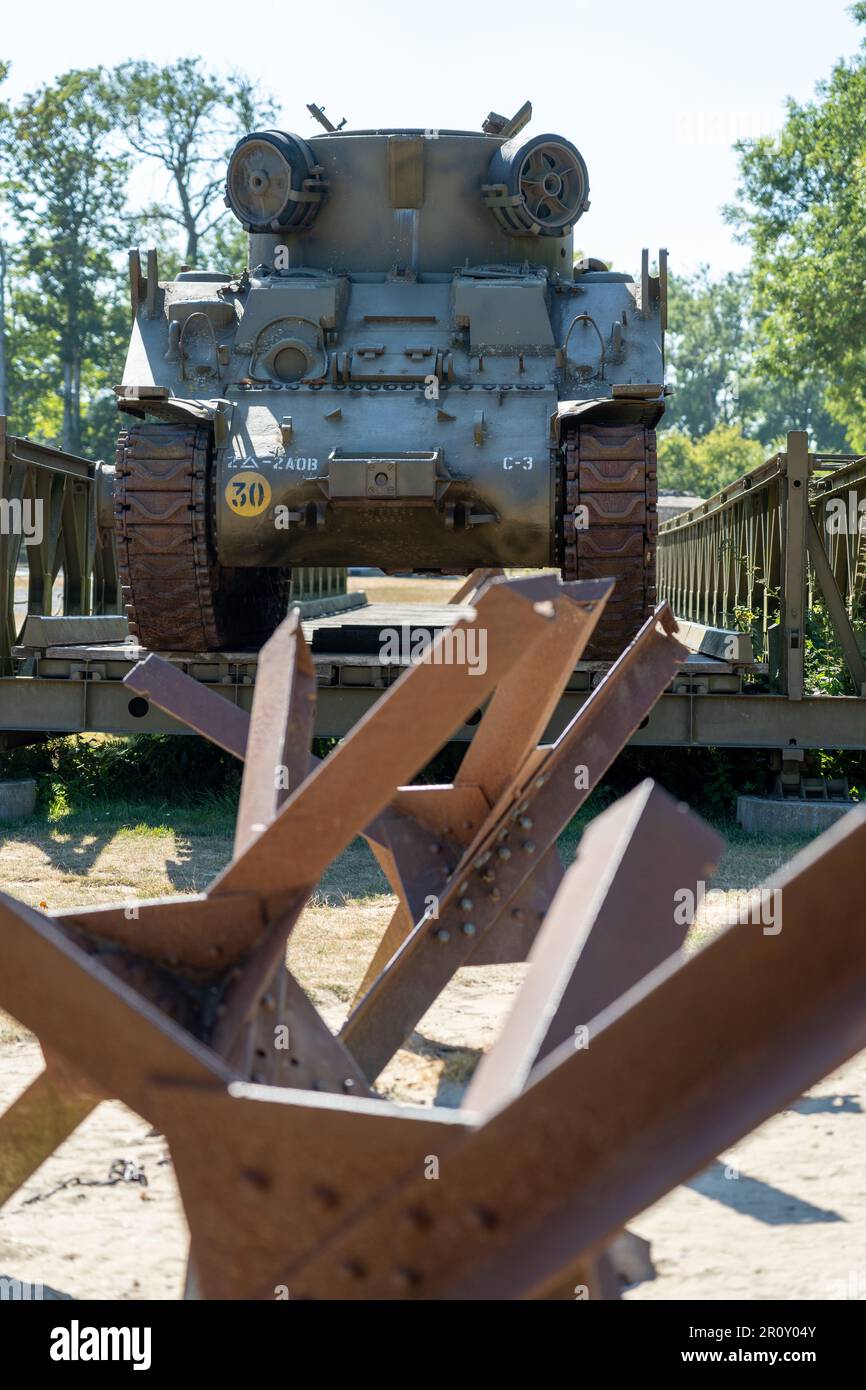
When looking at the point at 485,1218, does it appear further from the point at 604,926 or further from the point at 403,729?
the point at 604,926

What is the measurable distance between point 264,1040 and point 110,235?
41.8 metres

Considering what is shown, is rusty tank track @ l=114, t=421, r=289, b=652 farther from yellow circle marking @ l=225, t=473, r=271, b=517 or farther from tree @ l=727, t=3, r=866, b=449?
tree @ l=727, t=3, r=866, b=449

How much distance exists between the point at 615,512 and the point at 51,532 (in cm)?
385

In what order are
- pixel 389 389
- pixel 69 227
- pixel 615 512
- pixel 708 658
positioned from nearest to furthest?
pixel 615 512, pixel 708 658, pixel 389 389, pixel 69 227

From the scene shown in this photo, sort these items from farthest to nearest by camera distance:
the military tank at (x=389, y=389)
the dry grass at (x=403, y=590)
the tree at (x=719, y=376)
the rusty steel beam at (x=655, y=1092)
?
the tree at (x=719, y=376) < the dry grass at (x=403, y=590) < the military tank at (x=389, y=389) < the rusty steel beam at (x=655, y=1092)

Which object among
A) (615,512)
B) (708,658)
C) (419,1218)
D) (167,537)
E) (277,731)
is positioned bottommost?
(419,1218)

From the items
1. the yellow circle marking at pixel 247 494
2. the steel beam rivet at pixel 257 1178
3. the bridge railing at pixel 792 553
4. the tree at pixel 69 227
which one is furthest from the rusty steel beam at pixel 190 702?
the tree at pixel 69 227

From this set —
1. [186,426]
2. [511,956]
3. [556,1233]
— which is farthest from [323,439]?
[556,1233]

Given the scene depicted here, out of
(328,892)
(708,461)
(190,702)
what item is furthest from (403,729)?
(708,461)

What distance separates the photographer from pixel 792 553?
836 centimetres

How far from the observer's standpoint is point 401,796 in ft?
12.5

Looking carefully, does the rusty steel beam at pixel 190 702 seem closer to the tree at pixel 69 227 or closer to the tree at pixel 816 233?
the tree at pixel 816 233

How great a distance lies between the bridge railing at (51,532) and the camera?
9.02 metres

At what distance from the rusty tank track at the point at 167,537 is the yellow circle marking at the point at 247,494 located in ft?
0.55
